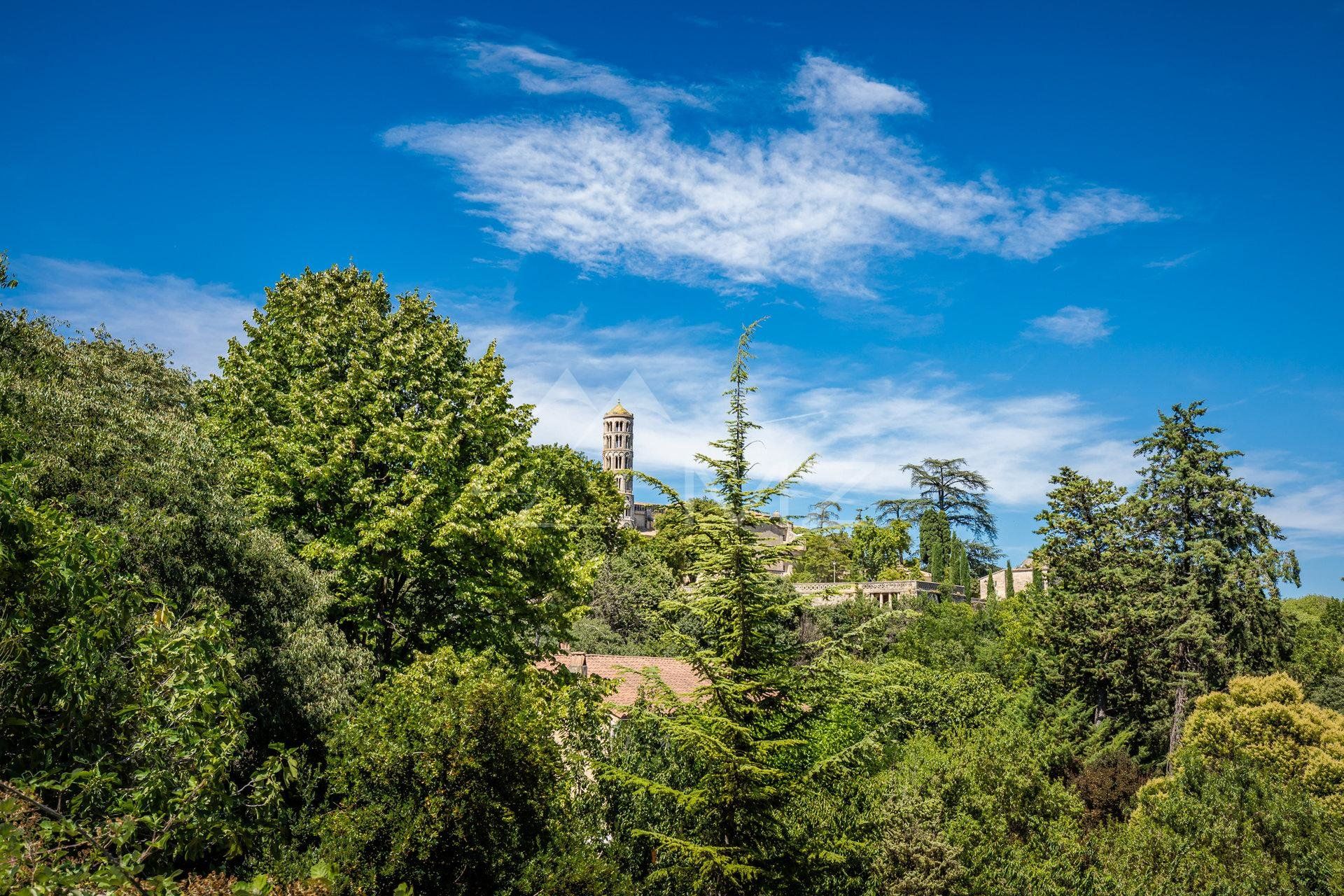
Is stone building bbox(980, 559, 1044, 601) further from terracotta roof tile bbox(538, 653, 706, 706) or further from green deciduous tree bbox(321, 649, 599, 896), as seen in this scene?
green deciduous tree bbox(321, 649, 599, 896)

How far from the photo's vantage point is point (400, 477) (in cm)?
1766

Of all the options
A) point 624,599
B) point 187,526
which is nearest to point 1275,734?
point 187,526

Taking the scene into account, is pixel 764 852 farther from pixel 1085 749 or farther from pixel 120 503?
pixel 1085 749

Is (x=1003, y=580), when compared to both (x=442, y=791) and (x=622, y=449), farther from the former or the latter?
(x=442, y=791)

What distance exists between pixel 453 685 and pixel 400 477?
5867 millimetres

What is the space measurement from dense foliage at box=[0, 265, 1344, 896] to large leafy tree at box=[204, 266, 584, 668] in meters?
0.09

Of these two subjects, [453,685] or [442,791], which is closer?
[442,791]

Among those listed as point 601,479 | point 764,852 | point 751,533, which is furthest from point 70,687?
point 601,479

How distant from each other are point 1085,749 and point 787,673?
23.3 metres

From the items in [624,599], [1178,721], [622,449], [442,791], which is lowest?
[1178,721]

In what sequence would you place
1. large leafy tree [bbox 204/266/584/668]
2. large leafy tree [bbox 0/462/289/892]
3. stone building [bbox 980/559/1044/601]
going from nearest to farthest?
1. large leafy tree [bbox 0/462/289/892]
2. large leafy tree [bbox 204/266/584/668]
3. stone building [bbox 980/559/1044/601]

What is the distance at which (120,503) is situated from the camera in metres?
12.9

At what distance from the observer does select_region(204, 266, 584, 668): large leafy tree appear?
56.5 ft

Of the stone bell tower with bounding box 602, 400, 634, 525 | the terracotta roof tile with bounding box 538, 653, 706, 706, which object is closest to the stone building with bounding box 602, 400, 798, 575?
the stone bell tower with bounding box 602, 400, 634, 525
